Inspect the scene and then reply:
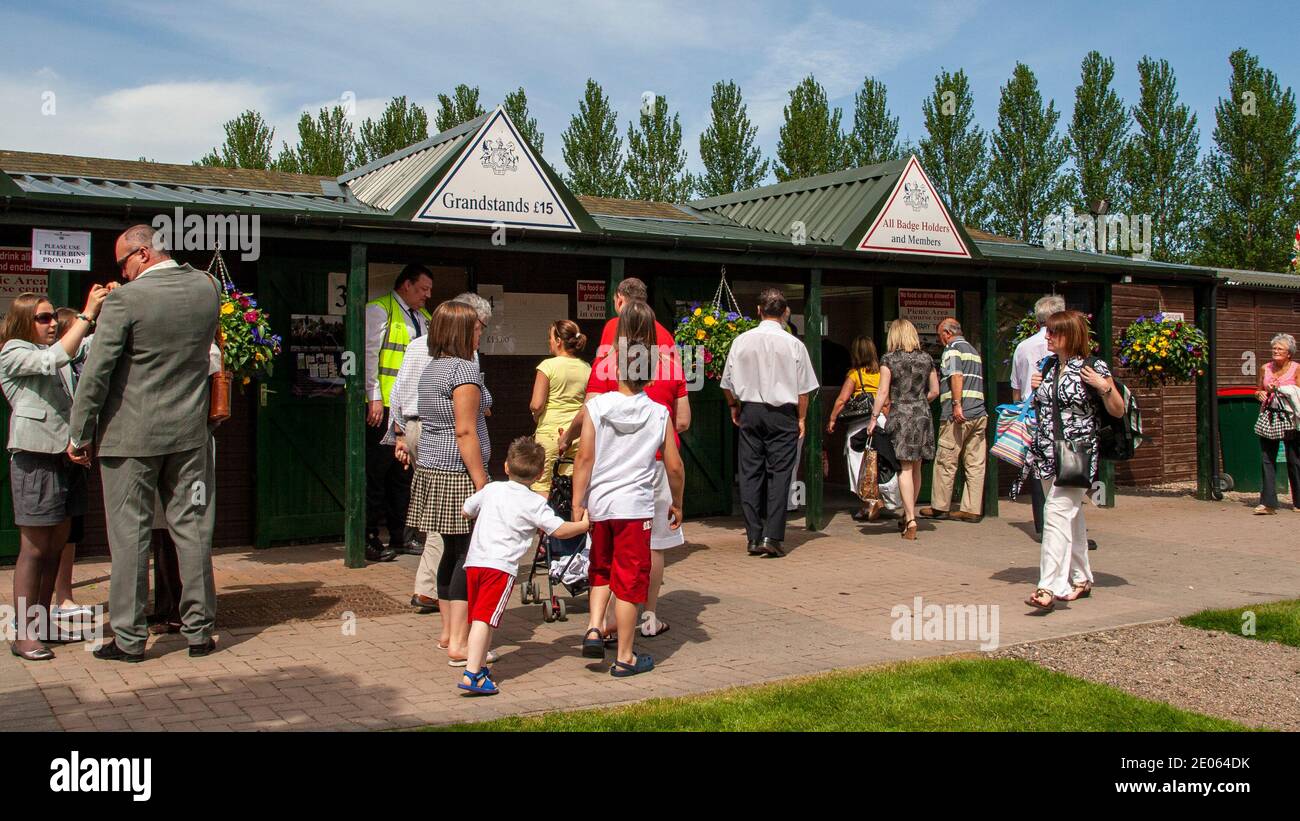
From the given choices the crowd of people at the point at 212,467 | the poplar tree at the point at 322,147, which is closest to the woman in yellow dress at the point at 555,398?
the crowd of people at the point at 212,467

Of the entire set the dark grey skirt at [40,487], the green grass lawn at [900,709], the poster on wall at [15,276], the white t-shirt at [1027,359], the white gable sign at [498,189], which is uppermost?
the white gable sign at [498,189]

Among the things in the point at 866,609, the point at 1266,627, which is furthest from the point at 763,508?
the point at 1266,627

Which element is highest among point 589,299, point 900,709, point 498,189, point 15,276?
point 498,189

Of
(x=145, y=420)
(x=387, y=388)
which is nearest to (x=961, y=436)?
(x=387, y=388)

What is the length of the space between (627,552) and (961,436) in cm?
629

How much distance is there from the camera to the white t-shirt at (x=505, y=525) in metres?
5.25

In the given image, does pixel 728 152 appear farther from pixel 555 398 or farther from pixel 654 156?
pixel 555 398

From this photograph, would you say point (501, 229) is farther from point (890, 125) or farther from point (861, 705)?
point (890, 125)

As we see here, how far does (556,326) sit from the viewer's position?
7.49 metres

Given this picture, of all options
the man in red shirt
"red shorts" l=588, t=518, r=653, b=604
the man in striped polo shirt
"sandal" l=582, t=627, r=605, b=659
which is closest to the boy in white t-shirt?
"red shorts" l=588, t=518, r=653, b=604

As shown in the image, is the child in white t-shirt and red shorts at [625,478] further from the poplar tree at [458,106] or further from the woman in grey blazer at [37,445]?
the poplar tree at [458,106]

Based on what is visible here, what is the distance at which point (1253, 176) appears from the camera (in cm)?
3306

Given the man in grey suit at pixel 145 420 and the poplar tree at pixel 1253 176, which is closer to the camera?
the man in grey suit at pixel 145 420

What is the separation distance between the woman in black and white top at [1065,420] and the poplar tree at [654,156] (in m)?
27.9
